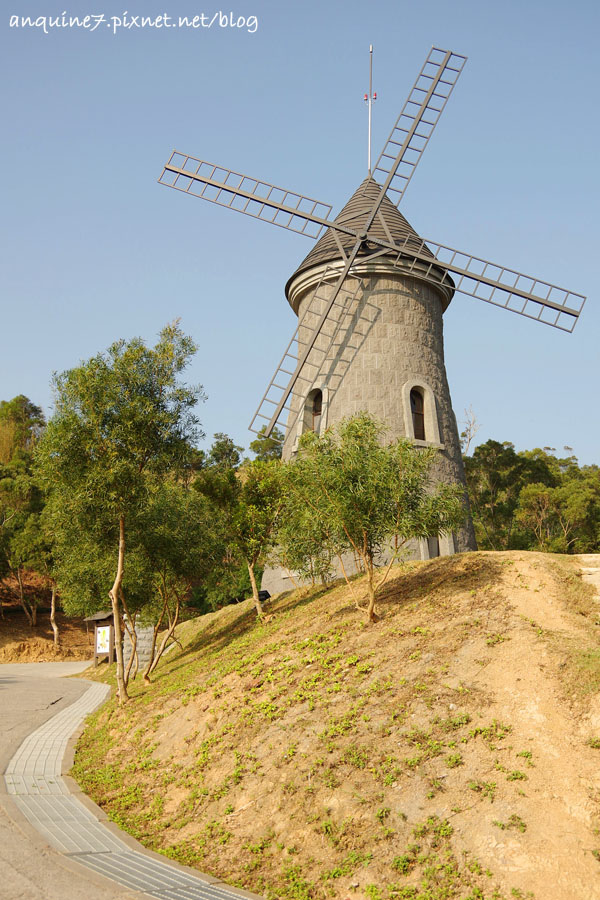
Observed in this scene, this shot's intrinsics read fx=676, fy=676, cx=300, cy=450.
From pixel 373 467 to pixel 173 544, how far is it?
22.8ft

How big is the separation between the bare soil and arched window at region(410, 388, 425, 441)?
27856mm

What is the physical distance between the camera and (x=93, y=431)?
46.5ft

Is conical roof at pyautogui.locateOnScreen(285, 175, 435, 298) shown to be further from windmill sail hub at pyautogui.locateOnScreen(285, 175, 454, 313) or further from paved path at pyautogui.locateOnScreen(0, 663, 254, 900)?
paved path at pyautogui.locateOnScreen(0, 663, 254, 900)

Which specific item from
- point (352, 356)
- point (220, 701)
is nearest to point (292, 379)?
point (352, 356)

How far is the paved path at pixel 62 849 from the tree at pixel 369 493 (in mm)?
5891

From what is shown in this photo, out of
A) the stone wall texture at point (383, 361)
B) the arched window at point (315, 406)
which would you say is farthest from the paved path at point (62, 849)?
the stone wall texture at point (383, 361)

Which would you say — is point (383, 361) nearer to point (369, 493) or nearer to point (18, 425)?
point (369, 493)

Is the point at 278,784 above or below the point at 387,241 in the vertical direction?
below

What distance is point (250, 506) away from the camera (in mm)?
18625

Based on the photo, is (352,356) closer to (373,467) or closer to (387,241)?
(387,241)

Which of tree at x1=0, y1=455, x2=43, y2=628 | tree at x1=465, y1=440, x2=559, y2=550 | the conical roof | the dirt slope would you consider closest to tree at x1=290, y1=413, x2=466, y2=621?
the conical roof

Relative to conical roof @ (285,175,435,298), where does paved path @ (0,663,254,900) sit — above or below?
below

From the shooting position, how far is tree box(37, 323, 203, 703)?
14078 mm

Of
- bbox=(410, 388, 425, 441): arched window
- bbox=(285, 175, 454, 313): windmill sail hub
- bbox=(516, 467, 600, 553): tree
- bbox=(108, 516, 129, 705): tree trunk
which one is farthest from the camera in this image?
bbox=(516, 467, 600, 553): tree
